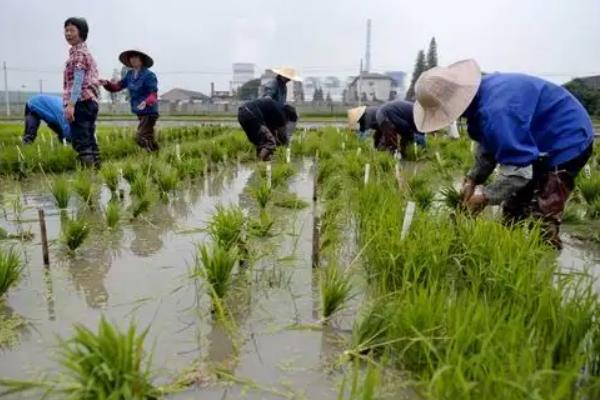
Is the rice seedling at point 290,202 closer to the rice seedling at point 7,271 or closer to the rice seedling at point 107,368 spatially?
the rice seedling at point 7,271

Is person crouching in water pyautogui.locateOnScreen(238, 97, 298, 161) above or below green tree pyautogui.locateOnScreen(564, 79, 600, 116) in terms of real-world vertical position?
below

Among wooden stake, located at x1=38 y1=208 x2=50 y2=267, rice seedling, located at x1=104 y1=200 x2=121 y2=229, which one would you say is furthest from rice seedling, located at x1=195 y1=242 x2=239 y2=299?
rice seedling, located at x1=104 y1=200 x2=121 y2=229

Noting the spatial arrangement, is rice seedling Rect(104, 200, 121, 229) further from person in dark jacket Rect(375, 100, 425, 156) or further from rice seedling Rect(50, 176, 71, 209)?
person in dark jacket Rect(375, 100, 425, 156)

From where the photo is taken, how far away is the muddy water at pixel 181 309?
1.55 m

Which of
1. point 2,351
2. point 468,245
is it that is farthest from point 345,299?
point 2,351

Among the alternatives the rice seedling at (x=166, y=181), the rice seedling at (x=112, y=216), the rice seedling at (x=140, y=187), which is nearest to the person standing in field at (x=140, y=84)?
the rice seedling at (x=166, y=181)

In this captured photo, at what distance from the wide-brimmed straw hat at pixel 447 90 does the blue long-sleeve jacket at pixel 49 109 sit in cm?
513

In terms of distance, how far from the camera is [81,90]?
4805 mm

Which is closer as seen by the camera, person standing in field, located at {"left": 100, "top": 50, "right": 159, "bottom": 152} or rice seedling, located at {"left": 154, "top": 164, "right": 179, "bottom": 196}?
rice seedling, located at {"left": 154, "top": 164, "right": 179, "bottom": 196}

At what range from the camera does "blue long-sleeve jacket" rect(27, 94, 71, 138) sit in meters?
6.50

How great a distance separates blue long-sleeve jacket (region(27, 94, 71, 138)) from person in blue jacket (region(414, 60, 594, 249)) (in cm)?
523

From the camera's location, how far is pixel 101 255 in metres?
2.64

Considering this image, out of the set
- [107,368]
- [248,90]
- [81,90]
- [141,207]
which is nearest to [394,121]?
[81,90]

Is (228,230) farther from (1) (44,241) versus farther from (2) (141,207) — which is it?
(2) (141,207)
